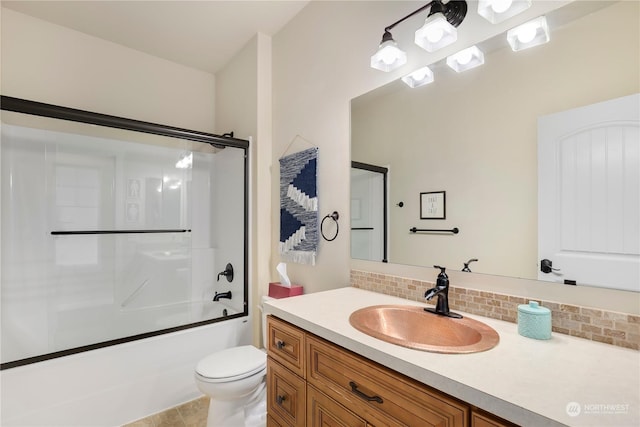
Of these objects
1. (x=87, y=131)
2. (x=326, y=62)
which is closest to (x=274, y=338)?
(x=326, y=62)

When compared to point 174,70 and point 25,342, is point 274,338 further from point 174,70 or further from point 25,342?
point 174,70

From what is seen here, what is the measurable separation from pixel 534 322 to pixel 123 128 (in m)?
2.31

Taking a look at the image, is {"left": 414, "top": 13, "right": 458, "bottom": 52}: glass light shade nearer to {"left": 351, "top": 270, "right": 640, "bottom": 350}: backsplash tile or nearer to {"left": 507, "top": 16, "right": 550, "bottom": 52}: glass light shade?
{"left": 507, "top": 16, "right": 550, "bottom": 52}: glass light shade

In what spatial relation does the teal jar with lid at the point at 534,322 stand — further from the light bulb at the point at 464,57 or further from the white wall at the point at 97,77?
the white wall at the point at 97,77

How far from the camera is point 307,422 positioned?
3.55 ft

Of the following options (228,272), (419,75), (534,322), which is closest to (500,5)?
(419,75)

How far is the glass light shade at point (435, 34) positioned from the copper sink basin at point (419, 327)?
111cm

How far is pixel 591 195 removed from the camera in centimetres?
91

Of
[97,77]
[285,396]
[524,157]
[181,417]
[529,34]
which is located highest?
[97,77]

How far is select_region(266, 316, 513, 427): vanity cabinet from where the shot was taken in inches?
28.0

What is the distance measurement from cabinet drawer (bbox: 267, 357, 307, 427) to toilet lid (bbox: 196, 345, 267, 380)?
1.09ft

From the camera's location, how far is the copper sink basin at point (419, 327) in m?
0.95
